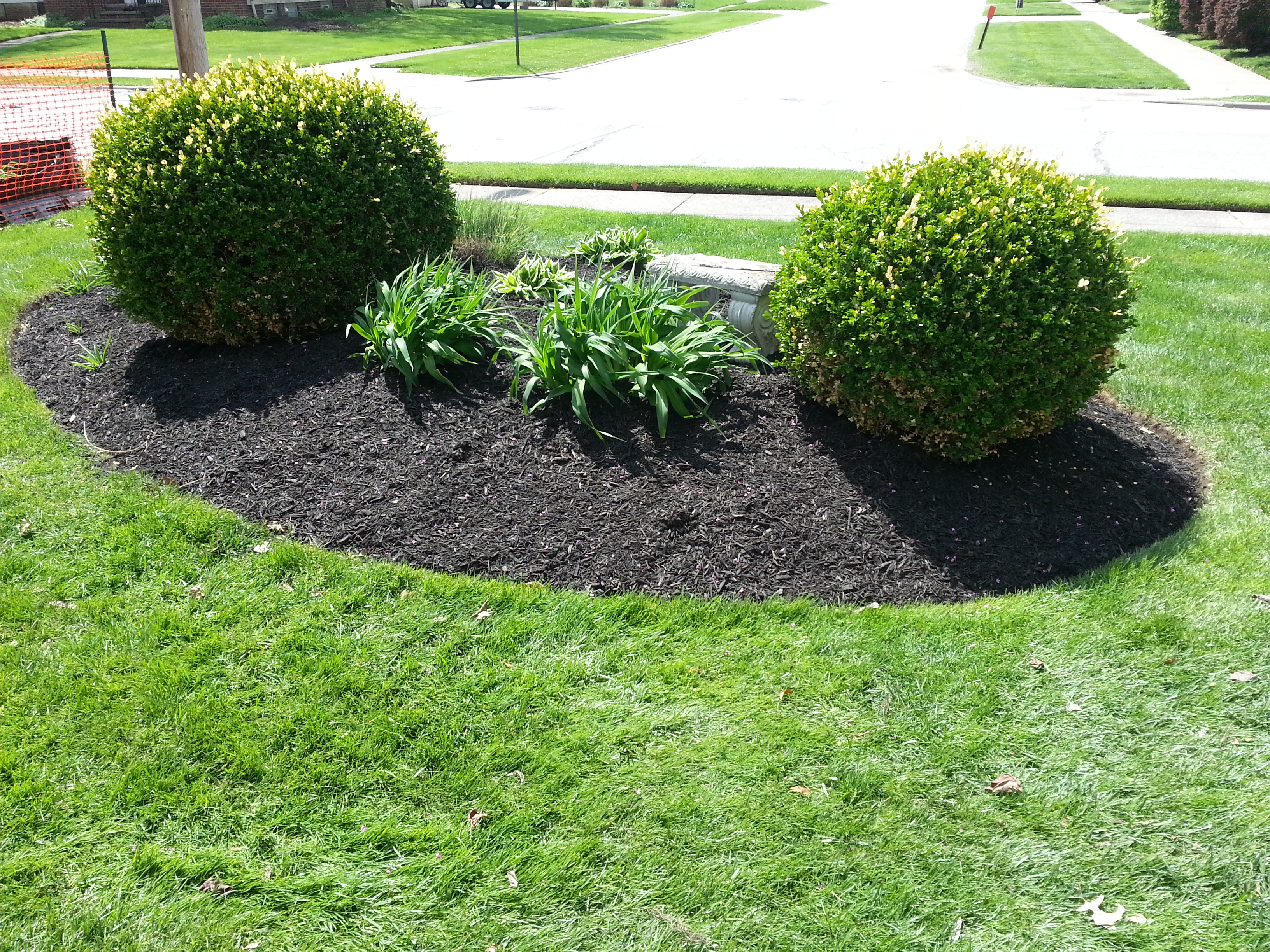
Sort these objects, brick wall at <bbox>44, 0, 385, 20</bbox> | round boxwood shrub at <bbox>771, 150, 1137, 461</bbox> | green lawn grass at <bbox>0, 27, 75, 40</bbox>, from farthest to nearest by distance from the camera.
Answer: brick wall at <bbox>44, 0, 385, 20</bbox>, green lawn grass at <bbox>0, 27, 75, 40</bbox>, round boxwood shrub at <bbox>771, 150, 1137, 461</bbox>

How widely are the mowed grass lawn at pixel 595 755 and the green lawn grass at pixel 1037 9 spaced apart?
48350 mm

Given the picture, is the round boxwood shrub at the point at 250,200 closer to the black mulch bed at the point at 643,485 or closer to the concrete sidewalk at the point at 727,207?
the black mulch bed at the point at 643,485

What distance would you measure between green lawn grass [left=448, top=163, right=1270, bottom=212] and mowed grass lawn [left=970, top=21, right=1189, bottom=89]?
42.1ft

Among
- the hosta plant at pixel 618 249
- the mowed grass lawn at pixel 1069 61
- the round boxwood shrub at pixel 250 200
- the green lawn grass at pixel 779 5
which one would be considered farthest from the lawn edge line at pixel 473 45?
the mowed grass lawn at pixel 1069 61

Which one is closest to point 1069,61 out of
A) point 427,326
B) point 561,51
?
point 561,51

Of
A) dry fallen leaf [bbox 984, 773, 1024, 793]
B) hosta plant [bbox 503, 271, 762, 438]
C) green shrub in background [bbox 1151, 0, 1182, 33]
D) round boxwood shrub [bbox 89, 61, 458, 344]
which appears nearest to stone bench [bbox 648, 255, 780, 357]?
hosta plant [bbox 503, 271, 762, 438]

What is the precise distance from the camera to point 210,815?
2928 millimetres

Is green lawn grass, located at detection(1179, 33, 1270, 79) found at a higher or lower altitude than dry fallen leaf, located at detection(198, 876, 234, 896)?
higher

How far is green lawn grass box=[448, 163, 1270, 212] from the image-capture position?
10445 mm

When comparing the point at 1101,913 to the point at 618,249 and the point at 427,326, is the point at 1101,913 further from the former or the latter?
the point at 618,249

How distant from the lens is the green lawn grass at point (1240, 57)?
23.9m

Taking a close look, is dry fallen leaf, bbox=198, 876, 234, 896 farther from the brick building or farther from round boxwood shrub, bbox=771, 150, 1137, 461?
the brick building

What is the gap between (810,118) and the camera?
18.2m

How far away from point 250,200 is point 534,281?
6.06 feet
